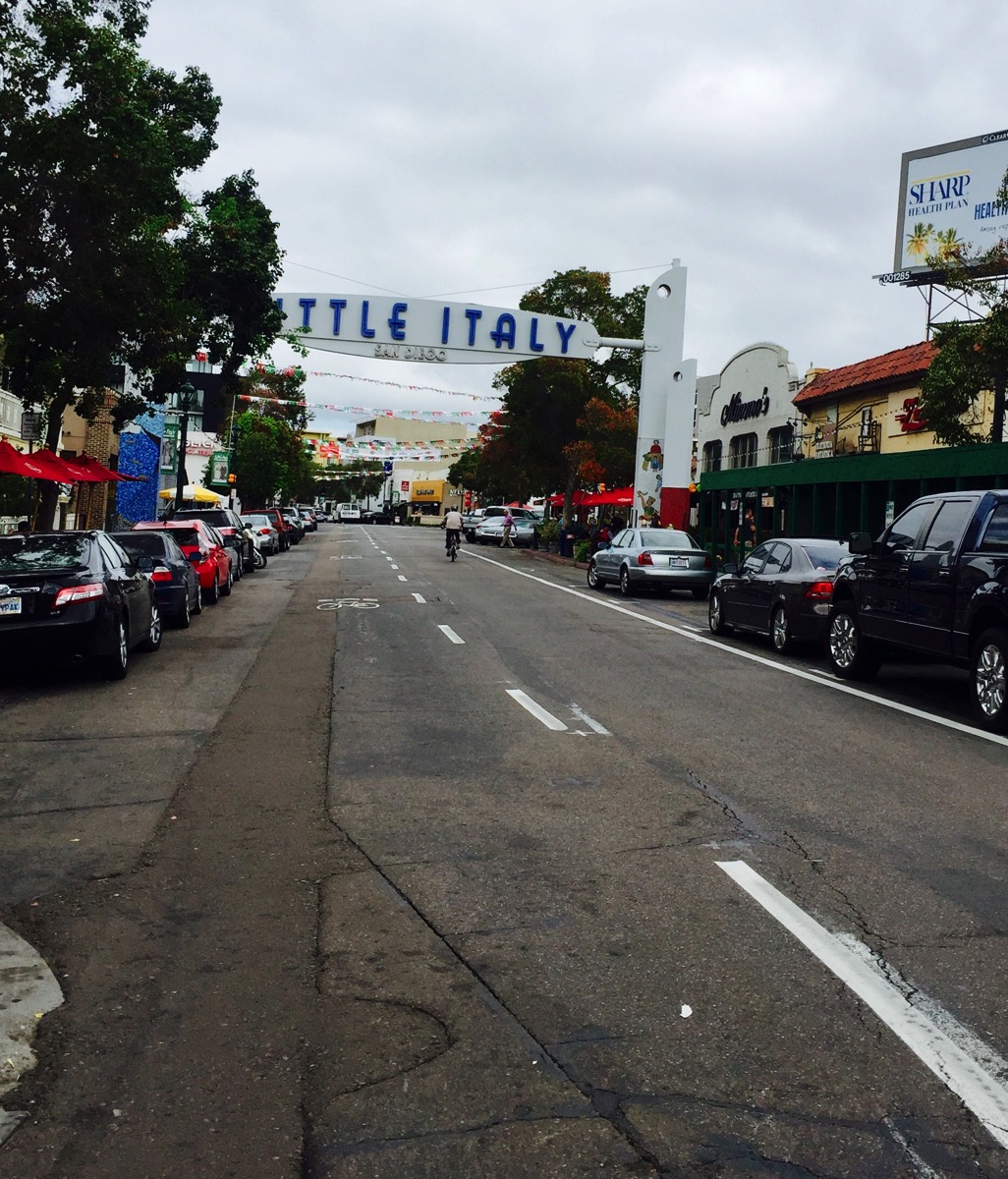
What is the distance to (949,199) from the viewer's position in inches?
1407

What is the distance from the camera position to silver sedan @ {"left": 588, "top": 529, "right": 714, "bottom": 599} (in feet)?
89.4

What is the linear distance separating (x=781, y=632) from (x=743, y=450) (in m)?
29.2

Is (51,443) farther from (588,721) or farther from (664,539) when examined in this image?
(588,721)

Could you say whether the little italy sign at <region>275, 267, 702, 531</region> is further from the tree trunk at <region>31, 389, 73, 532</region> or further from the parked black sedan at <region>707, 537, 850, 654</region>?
the parked black sedan at <region>707, 537, 850, 654</region>

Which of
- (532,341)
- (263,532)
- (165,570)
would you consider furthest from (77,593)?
(263,532)

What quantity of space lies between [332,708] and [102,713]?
1.88m

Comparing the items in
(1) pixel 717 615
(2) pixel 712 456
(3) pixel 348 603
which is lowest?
(3) pixel 348 603

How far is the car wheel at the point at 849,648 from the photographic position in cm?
1362

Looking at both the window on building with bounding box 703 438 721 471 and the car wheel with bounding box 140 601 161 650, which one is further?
the window on building with bounding box 703 438 721 471


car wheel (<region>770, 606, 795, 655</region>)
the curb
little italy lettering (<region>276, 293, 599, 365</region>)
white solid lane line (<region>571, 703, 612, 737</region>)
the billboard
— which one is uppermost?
the billboard

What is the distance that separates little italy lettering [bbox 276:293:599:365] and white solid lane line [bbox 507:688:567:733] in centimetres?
2586

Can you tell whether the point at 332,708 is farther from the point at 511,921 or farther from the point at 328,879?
the point at 511,921

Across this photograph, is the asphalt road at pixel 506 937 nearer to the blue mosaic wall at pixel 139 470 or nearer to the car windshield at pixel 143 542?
the car windshield at pixel 143 542

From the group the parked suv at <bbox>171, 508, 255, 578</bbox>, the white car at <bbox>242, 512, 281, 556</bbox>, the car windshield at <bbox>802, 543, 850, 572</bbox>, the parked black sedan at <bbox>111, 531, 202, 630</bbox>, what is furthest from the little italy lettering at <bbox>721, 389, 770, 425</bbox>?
the parked black sedan at <bbox>111, 531, 202, 630</bbox>
